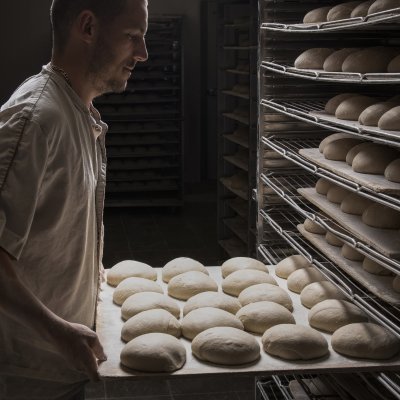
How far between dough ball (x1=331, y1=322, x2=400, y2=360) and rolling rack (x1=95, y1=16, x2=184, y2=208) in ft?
19.3

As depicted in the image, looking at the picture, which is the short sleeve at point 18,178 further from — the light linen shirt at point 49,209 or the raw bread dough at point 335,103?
the raw bread dough at point 335,103

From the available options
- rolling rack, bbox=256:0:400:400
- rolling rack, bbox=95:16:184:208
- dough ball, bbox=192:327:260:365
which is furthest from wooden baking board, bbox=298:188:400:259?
rolling rack, bbox=95:16:184:208

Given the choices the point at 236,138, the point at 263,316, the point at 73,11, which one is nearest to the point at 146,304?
the point at 263,316

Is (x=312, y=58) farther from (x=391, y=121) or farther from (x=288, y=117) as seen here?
(x=391, y=121)

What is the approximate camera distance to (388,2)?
210 cm

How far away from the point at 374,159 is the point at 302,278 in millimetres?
557

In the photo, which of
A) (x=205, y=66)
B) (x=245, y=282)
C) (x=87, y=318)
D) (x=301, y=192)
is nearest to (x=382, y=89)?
(x=301, y=192)

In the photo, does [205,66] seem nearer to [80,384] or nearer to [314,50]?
[314,50]

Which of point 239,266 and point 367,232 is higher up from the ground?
point 367,232

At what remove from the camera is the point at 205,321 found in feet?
7.01

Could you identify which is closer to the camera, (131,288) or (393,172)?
(393,172)

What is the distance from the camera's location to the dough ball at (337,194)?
8.41 ft

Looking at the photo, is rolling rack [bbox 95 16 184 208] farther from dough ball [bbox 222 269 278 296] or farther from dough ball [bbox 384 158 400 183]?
dough ball [bbox 384 158 400 183]

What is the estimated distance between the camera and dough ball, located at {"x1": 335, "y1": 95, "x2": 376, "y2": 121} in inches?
96.4
